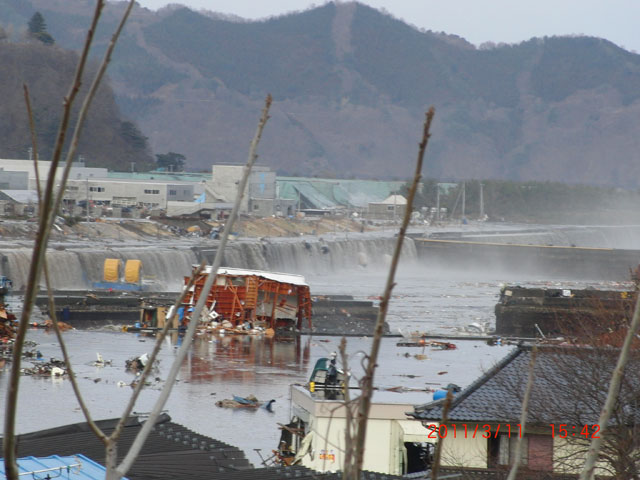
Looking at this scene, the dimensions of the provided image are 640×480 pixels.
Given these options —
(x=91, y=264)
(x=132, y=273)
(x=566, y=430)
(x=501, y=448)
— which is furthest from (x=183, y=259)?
(x=566, y=430)

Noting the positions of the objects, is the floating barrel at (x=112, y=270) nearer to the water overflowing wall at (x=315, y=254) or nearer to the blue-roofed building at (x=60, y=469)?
the water overflowing wall at (x=315, y=254)

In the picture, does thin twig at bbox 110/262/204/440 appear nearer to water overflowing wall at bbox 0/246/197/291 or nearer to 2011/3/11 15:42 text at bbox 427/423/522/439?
2011/3/11 15:42 text at bbox 427/423/522/439

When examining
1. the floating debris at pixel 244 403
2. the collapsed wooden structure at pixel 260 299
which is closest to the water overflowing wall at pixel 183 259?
the collapsed wooden structure at pixel 260 299

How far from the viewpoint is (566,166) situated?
185 metres

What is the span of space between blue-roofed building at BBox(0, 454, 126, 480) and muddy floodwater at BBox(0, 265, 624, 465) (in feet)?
18.6

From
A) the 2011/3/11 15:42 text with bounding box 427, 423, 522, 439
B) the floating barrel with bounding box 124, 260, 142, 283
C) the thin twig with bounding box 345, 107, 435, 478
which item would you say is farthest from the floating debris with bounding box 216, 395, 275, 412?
the floating barrel with bounding box 124, 260, 142, 283

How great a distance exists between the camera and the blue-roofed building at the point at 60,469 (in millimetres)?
7625

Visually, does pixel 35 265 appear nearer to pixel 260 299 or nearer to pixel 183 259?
pixel 260 299

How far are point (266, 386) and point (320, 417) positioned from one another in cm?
1112

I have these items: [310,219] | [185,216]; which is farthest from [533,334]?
[310,219]

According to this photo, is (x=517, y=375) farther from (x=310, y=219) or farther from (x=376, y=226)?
(x=376, y=226)

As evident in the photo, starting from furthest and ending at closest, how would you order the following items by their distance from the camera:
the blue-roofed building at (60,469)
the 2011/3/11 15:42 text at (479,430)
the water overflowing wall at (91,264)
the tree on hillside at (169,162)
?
the tree on hillside at (169,162) < the water overflowing wall at (91,264) < the 2011/3/11 15:42 text at (479,430) < the blue-roofed building at (60,469)

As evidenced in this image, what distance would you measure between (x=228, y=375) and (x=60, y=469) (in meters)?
16.6

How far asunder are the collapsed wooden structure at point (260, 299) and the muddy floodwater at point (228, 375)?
1.50 metres
